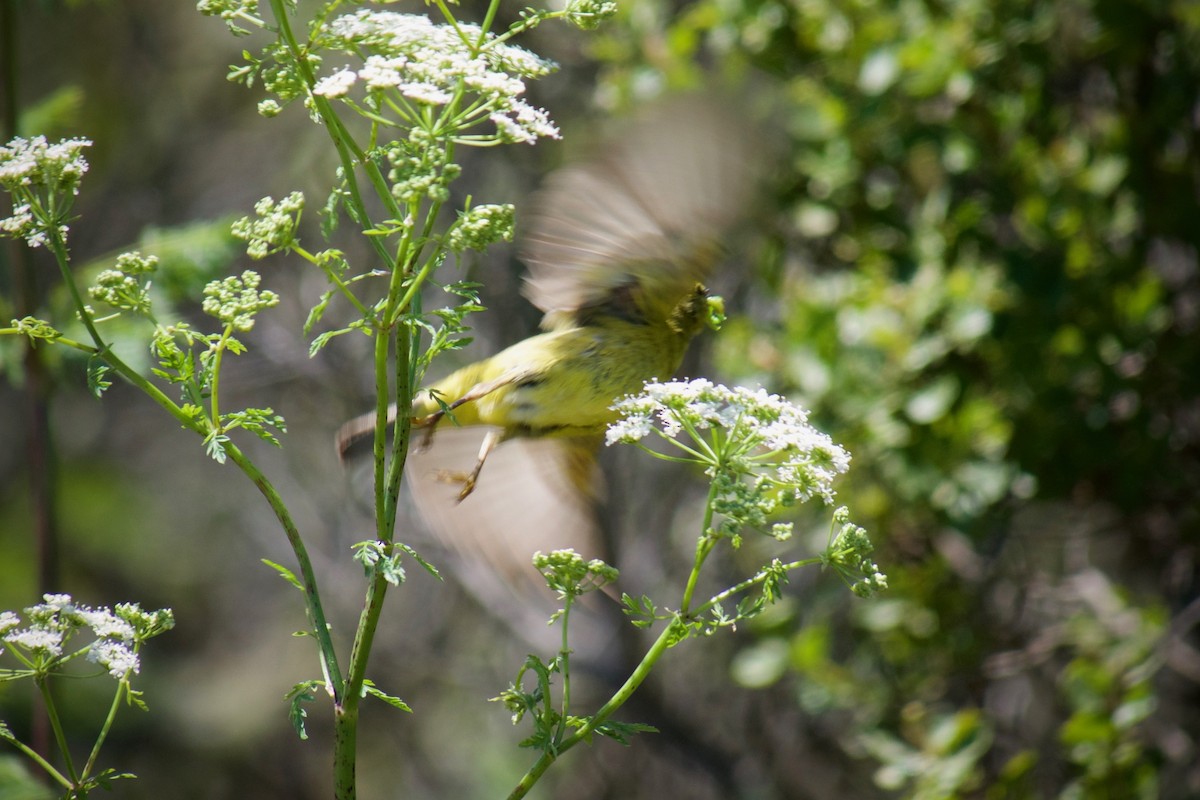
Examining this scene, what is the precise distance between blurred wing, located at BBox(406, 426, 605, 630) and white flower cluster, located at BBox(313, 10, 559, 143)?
922 mm

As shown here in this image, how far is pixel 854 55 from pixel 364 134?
2390mm

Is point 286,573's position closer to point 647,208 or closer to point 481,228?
point 481,228

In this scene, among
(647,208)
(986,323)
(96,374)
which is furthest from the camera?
(986,323)

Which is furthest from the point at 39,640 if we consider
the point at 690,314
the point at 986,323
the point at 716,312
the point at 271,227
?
the point at 986,323

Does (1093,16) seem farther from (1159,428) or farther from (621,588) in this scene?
(621,588)

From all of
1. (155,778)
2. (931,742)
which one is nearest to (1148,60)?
(931,742)

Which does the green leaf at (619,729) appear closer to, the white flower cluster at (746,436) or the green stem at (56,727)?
the white flower cluster at (746,436)

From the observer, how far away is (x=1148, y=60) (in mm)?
3201

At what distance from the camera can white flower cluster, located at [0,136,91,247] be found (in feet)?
3.73

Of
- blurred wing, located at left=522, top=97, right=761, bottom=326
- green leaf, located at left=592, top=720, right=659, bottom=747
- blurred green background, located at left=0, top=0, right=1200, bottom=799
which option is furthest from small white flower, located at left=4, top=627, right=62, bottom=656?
blurred green background, located at left=0, top=0, right=1200, bottom=799

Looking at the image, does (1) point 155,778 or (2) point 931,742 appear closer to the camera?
(2) point 931,742

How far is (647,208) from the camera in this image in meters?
1.96

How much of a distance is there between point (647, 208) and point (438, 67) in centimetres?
86

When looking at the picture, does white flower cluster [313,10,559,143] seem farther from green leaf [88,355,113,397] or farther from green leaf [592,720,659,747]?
green leaf [592,720,659,747]
